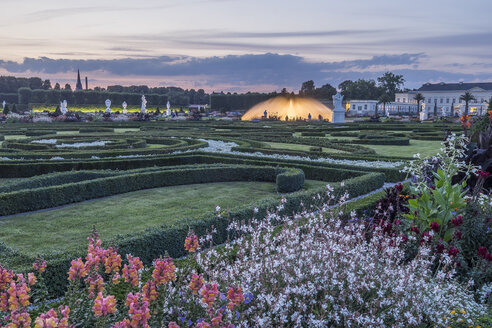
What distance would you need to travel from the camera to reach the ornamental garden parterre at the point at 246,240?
300 centimetres

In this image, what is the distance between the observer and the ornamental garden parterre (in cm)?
300

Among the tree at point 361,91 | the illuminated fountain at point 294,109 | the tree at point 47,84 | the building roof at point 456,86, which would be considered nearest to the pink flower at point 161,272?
the illuminated fountain at point 294,109

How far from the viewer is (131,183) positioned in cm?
1037

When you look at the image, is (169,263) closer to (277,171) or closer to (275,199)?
(275,199)

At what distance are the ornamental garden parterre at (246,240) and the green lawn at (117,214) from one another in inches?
1.8

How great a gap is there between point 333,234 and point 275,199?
3.34 metres

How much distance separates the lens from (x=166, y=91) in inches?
3649

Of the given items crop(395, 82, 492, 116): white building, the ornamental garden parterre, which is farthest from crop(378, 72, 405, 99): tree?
the ornamental garden parterre

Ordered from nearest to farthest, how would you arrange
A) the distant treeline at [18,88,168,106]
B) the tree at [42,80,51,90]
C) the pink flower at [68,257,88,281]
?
the pink flower at [68,257,88,281]
the distant treeline at [18,88,168,106]
the tree at [42,80,51,90]

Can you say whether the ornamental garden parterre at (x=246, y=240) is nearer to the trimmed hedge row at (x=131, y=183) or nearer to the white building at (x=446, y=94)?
the trimmed hedge row at (x=131, y=183)

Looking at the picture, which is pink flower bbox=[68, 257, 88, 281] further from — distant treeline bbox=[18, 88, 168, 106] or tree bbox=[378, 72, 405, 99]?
tree bbox=[378, 72, 405, 99]

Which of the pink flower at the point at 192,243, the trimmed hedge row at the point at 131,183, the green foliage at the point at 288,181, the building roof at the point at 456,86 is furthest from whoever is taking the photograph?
the building roof at the point at 456,86

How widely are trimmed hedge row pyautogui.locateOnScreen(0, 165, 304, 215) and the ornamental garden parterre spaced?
0.10 ft

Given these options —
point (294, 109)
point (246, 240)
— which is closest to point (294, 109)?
point (294, 109)
